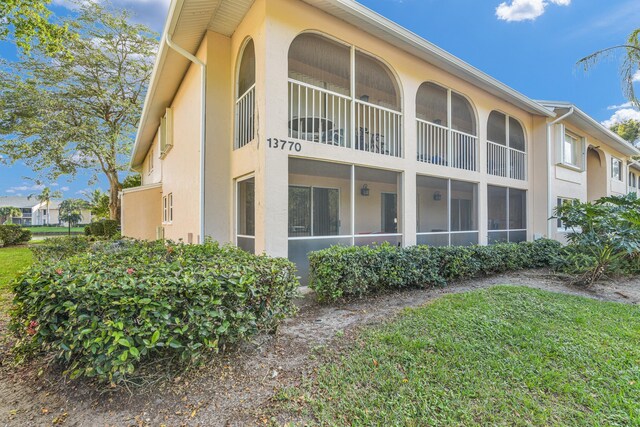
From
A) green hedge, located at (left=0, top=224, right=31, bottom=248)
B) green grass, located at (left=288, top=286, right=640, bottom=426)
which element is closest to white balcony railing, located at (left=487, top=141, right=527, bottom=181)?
green grass, located at (left=288, top=286, right=640, bottom=426)

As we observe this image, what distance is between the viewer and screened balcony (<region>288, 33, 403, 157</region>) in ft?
22.4

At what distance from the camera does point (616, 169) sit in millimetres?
17656

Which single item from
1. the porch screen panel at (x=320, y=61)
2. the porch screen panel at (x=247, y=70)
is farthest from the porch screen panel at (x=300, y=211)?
the porch screen panel at (x=320, y=61)

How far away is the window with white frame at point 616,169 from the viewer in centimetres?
1700

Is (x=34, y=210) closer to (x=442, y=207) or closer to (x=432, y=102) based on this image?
(x=442, y=207)

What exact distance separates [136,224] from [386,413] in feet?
40.9

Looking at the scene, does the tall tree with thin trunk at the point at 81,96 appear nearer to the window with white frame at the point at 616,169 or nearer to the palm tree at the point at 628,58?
the palm tree at the point at 628,58

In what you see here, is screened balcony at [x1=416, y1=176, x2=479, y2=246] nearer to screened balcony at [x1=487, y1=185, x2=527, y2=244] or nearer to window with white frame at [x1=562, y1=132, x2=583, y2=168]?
screened balcony at [x1=487, y1=185, x2=527, y2=244]

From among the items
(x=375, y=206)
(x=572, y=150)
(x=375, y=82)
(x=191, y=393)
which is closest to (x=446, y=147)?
(x=375, y=82)

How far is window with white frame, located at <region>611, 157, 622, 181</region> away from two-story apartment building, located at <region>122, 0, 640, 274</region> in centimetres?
662

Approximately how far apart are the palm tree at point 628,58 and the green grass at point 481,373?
878cm

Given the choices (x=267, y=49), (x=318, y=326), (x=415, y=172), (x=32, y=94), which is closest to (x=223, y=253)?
(x=318, y=326)

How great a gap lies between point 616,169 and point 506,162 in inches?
478

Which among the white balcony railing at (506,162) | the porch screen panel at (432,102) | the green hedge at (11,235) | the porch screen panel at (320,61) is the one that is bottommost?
the green hedge at (11,235)
